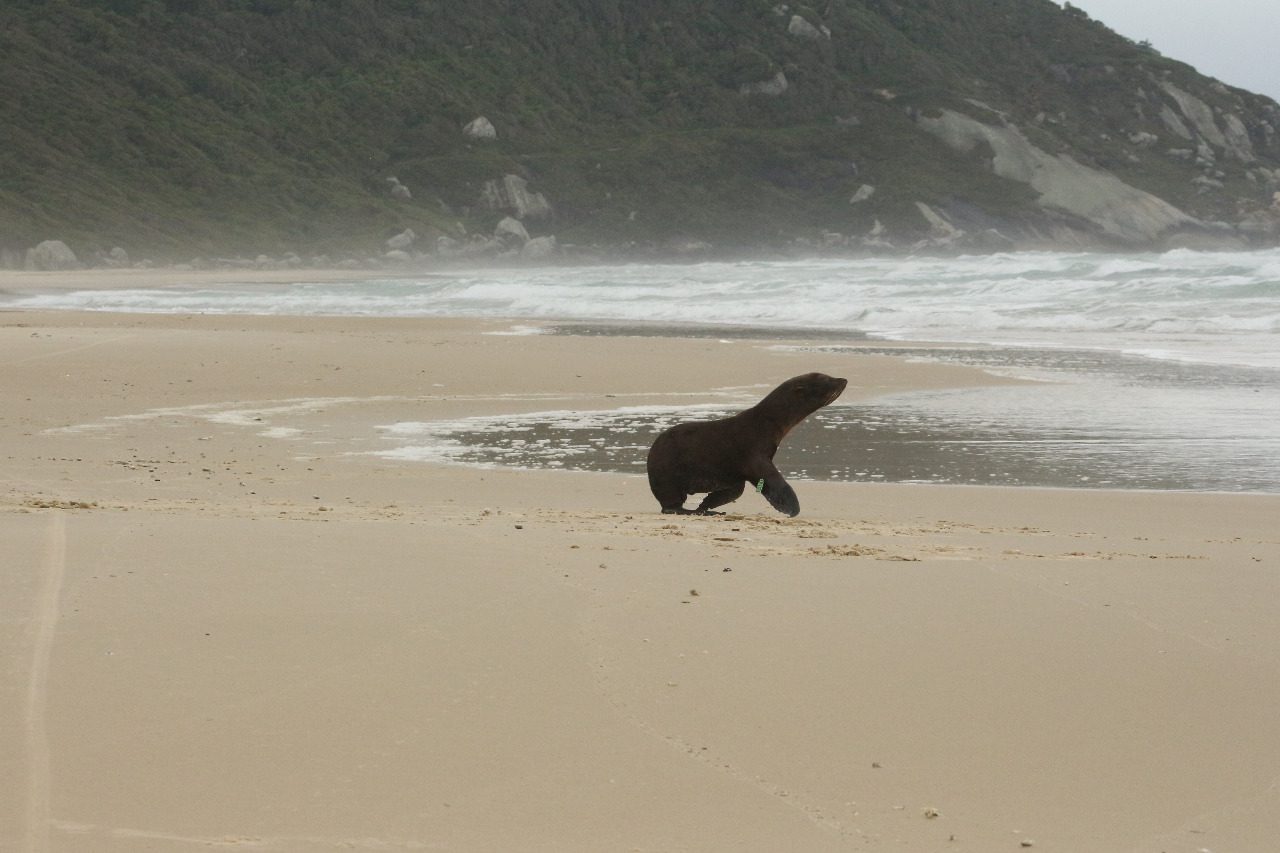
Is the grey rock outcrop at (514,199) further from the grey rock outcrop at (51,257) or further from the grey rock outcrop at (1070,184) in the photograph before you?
the grey rock outcrop at (1070,184)

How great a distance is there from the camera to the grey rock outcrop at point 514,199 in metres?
76.4

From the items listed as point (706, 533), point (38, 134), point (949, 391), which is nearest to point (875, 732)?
point (706, 533)

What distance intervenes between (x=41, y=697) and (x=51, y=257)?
5518 cm

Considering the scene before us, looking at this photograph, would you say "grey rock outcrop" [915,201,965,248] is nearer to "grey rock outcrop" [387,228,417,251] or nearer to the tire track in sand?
"grey rock outcrop" [387,228,417,251]

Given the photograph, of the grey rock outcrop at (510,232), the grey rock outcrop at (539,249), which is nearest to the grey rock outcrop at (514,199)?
the grey rock outcrop at (510,232)

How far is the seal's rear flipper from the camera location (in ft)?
24.8

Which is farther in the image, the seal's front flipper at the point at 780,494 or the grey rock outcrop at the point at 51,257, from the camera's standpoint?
the grey rock outcrop at the point at 51,257

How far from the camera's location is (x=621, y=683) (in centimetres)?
377

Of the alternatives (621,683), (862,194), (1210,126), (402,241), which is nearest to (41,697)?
(621,683)

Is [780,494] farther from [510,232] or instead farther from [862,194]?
[862,194]

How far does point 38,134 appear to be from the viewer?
68062 millimetres

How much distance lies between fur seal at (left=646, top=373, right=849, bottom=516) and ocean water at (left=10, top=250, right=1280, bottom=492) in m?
1.57

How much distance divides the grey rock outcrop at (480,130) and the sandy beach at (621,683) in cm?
7786

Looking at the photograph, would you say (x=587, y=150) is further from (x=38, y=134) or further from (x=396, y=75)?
(x=38, y=134)
